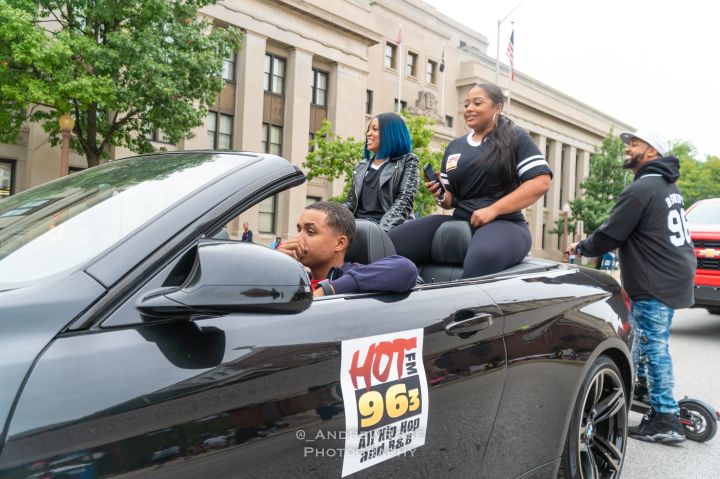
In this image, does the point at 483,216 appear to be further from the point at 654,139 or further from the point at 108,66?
the point at 108,66

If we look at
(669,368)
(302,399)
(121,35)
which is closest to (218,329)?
(302,399)

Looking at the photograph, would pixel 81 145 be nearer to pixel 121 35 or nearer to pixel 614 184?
pixel 121 35

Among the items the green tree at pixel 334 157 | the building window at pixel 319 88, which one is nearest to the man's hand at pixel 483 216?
the green tree at pixel 334 157

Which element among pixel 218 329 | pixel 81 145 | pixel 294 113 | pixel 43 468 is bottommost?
pixel 43 468

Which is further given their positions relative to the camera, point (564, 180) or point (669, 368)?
point (564, 180)

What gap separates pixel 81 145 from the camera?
17.6 metres

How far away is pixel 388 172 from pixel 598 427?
86.6 inches

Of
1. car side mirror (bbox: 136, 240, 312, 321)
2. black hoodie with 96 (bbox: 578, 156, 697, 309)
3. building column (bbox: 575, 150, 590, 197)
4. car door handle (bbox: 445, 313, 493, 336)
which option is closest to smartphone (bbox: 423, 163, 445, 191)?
black hoodie with 96 (bbox: 578, 156, 697, 309)

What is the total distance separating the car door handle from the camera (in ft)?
6.84

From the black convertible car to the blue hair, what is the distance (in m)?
2.15

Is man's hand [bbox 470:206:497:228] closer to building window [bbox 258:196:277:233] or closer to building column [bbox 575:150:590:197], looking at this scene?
building window [bbox 258:196:277:233]

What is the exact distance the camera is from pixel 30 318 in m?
1.26

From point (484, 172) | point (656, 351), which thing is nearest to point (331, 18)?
point (484, 172)

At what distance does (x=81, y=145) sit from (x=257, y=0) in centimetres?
1376
